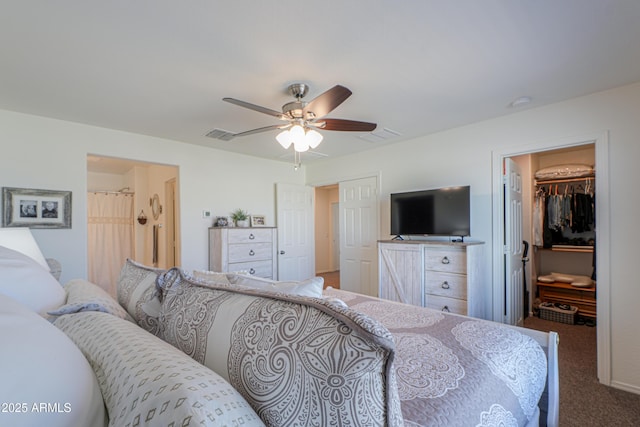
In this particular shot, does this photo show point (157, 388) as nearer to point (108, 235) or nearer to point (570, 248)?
point (570, 248)

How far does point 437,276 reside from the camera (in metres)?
3.11

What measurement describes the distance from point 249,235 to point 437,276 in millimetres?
2493

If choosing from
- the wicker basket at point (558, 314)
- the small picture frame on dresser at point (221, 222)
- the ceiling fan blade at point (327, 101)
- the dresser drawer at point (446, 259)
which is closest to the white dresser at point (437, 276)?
the dresser drawer at point (446, 259)

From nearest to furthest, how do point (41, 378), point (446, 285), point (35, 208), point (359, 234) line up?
point (41, 378)
point (35, 208)
point (446, 285)
point (359, 234)

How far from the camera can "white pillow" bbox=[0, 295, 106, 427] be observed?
0.47 metres

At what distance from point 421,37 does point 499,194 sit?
81.7 inches

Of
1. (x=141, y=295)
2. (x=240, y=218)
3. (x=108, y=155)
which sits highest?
(x=108, y=155)

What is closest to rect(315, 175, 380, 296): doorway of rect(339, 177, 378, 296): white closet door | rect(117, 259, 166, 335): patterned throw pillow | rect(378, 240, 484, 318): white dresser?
rect(339, 177, 378, 296): white closet door

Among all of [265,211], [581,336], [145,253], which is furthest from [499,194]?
[145,253]

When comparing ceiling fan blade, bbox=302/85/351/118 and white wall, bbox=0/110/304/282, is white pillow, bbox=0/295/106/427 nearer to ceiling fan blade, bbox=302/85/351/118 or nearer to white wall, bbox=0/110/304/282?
ceiling fan blade, bbox=302/85/351/118

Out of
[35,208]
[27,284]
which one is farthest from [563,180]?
[35,208]

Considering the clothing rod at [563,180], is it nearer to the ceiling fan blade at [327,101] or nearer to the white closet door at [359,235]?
the white closet door at [359,235]

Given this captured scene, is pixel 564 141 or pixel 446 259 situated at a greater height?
pixel 564 141

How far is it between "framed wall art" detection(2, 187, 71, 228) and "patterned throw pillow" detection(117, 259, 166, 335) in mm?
2097
